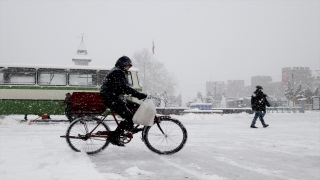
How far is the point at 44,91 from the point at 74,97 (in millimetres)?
5135

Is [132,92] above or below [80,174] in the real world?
above

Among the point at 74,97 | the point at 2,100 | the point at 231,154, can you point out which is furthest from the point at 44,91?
the point at 231,154

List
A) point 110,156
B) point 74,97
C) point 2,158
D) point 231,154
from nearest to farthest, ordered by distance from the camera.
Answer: point 2,158, point 110,156, point 231,154, point 74,97

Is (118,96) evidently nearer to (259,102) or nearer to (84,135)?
(84,135)

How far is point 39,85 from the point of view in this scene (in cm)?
1666

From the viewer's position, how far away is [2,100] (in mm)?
16266

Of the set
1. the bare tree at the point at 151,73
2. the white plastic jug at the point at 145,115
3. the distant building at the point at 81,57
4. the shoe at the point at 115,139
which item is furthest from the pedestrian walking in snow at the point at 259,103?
the distant building at the point at 81,57

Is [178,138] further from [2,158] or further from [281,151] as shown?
[2,158]

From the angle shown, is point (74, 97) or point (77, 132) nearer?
point (77, 132)

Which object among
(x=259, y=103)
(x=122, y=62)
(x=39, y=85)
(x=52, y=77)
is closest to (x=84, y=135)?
(x=122, y=62)

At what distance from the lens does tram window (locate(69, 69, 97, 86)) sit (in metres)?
17.4

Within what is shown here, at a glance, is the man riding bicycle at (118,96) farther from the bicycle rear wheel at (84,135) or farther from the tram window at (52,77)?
the tram window at (52,77)

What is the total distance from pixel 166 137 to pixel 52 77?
12390 millimetres

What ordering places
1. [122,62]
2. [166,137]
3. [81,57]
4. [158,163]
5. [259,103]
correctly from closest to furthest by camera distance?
[158,163] < [122,62] < [166,137] < [259,103] < [81,57]
